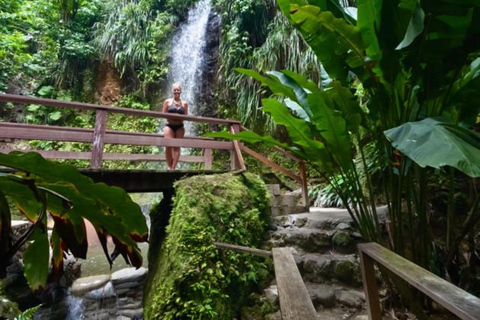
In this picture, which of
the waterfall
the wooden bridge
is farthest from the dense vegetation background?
the waterfall

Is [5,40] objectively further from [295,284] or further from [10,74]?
[295,284]

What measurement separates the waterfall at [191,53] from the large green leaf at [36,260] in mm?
7452

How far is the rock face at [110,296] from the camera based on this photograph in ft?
12.1

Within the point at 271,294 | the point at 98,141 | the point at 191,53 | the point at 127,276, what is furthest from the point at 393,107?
the point at 191,53

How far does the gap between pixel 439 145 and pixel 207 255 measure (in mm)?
1830

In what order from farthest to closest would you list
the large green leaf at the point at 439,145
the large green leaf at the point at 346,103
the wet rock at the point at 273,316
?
1. the wet rock at the point at 273,316
2. the large green leaf at the point at 346,103
3. the large green leaf at the point at 439,145

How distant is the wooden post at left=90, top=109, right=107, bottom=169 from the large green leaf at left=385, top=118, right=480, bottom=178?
3004mm

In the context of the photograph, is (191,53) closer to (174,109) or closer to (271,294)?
(174,109)

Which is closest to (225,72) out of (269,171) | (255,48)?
(255,48)

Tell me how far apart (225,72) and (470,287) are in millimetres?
6867

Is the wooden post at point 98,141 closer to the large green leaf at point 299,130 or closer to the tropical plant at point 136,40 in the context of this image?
the large green leaf at point 299,130

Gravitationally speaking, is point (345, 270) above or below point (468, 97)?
below

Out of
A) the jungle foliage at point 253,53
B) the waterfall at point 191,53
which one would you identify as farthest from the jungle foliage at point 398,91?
the waterfall at point 191,53

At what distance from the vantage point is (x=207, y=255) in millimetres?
2260
